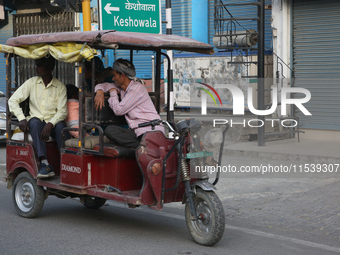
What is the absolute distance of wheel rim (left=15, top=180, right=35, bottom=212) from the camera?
6.22m

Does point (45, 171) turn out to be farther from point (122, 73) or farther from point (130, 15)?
point (130, 15)

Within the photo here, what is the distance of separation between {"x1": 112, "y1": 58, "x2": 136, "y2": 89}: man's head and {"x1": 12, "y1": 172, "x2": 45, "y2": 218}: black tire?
5.31 feet

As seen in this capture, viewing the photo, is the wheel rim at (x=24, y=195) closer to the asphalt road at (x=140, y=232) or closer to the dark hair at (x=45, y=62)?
the asphalt road at (x=140, y=232)

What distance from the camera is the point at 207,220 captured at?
503 cm

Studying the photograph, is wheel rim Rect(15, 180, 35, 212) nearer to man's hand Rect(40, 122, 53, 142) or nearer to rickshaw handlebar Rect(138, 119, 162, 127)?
man's hand Rect(40, 122, 53, 142)

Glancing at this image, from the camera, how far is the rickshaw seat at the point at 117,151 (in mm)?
5387

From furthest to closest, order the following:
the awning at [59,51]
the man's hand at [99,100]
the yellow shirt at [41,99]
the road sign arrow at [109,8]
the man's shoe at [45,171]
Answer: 1. the road sign arrow at [109,8]
2. the yellow shirt at [41,99]
3. the man's shoe at [45,171]
4. the man's hand at [99,100]
5. the awning at [59,51]

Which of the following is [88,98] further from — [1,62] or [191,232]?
[1,62]

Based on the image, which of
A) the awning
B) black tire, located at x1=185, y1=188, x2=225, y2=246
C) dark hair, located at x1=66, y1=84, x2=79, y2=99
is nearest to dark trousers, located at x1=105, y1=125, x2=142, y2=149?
the awning

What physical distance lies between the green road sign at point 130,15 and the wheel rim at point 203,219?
5.13 meters

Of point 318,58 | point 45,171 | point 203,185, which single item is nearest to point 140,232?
point 203,185

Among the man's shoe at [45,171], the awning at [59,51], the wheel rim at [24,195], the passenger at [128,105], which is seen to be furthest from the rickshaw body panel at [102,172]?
the awning at [59,51]

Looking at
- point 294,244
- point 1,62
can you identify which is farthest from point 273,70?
point 1,62

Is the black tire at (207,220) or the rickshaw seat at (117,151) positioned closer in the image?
the black tire at (207,220)
